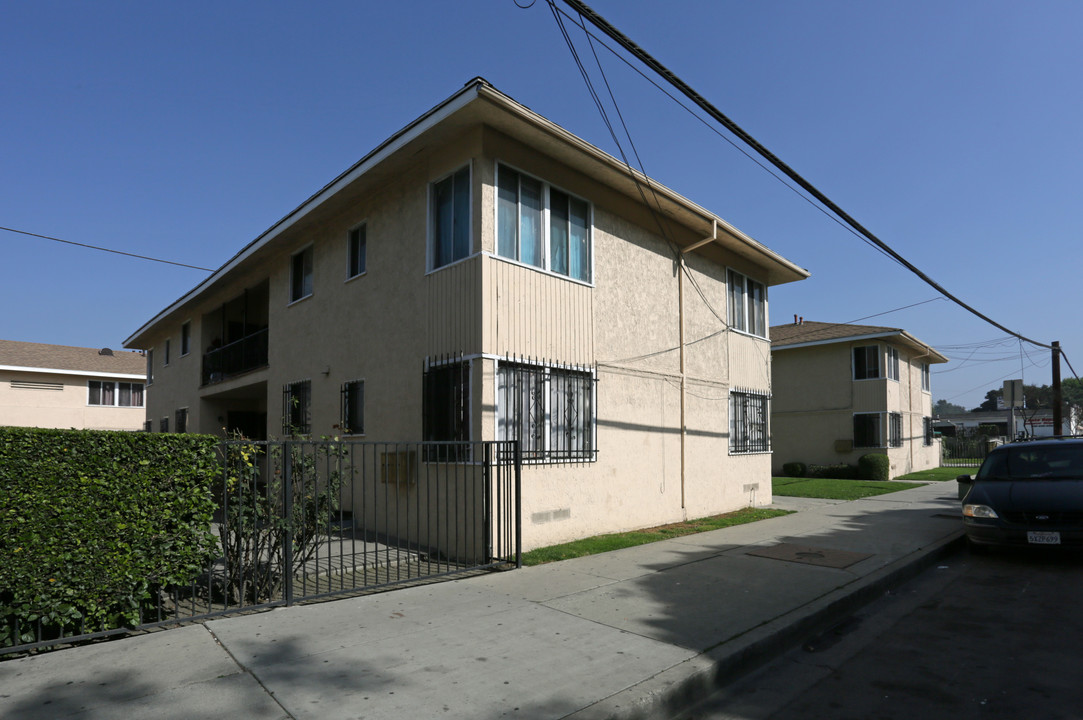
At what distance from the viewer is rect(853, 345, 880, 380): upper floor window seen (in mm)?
25141

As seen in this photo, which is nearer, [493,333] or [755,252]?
[493,333]

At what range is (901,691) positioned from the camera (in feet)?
15.0

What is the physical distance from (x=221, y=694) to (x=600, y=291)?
7.95 metres

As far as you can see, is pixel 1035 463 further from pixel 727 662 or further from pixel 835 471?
pixel 835 471

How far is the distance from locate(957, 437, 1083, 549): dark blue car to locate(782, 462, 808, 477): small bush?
15602 millimetres

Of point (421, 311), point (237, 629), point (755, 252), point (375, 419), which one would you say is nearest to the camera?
point (237, 629)

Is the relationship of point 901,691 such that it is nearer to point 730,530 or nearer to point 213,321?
point 730,530

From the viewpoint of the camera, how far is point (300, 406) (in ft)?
43.2

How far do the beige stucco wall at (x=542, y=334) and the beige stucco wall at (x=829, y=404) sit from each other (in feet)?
Answer: 39.5

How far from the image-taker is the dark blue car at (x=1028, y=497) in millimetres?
8219

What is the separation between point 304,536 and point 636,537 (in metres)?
5.20

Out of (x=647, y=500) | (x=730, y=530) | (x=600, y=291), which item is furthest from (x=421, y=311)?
(x=730, y=530)

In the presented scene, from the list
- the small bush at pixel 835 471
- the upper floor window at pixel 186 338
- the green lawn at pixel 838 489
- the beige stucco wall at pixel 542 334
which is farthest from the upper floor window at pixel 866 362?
the upper floor window at pixel 186 338

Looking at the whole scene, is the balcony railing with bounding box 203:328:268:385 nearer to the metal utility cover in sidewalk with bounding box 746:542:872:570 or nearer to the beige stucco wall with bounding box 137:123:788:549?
the beige stucco wall with bounding box 137:123:788:549
